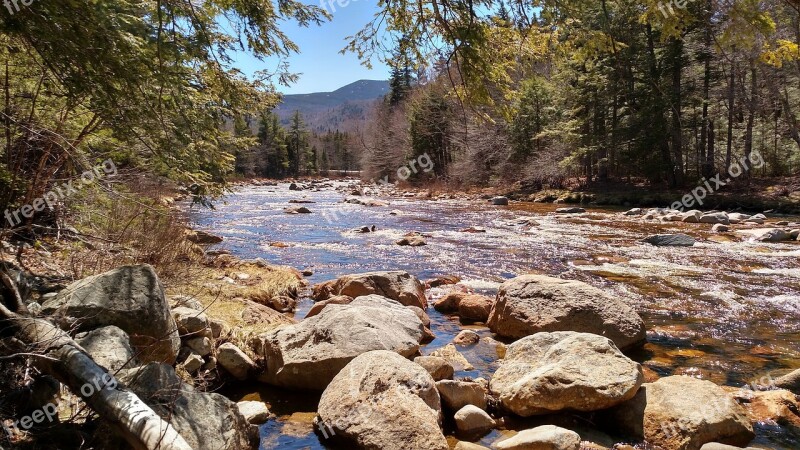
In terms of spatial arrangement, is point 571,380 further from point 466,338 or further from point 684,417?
point 466,338

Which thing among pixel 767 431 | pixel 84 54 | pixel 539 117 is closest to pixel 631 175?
pixel 539 117

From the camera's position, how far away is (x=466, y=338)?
24.0 ft

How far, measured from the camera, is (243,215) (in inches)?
928

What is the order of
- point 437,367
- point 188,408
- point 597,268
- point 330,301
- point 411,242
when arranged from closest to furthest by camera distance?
1. point 188,408
2. point 437,367
3. point 330,301
4. point 597,268
5. point 411,242

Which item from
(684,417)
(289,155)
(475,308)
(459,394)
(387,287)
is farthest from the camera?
(289,155)

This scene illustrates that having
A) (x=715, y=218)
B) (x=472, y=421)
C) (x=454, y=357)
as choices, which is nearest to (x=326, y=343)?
(x=454, y=357)

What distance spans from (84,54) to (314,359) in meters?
3.54

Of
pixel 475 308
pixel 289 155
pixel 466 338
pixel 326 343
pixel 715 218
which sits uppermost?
pixel 289 155

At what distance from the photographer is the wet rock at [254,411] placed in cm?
484

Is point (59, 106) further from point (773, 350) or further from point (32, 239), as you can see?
point (773, 350)

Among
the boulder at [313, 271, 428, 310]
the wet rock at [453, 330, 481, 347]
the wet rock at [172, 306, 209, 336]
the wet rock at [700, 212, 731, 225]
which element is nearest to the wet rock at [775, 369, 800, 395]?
the wet rock at [453, 330, 481, 347]

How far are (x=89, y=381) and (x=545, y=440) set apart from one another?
3.43 m

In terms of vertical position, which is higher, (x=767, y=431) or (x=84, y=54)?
(x=84, y=54)

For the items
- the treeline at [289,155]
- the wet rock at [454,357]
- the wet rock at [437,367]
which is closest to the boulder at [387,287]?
Answer: the wet rock at [454,357]
